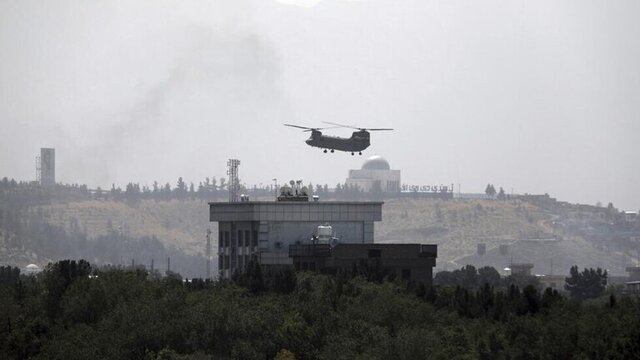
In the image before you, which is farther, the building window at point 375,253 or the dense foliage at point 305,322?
the building window at point 375,253

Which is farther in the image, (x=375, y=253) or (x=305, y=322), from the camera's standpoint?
(x=375, y=253)

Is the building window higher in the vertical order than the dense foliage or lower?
higher

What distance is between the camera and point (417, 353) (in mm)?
140875

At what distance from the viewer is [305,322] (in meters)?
163

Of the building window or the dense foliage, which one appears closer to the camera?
the dense foliage

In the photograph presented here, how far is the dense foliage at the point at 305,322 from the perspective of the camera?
140750mm

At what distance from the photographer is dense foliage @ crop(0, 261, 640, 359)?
141m

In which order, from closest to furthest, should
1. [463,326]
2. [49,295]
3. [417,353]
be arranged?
1. [417,353]
2. [463,326]
3. [49,295]

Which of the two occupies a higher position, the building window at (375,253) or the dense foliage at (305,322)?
the building window at (375,253)

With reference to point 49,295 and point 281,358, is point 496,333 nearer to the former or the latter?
point 281,358

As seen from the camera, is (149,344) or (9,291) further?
(9,291)

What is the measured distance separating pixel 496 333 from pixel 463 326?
8.33m

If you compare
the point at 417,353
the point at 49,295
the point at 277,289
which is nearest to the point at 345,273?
the point at 277,289

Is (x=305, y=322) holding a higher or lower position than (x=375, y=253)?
lower
